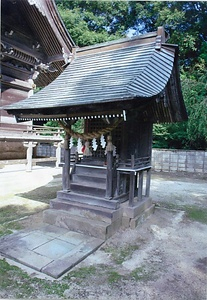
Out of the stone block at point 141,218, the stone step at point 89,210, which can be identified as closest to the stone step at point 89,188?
the stone step at point 89,210

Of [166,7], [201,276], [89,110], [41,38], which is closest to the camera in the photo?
[201,276]

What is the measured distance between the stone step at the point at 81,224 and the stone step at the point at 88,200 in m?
0.31

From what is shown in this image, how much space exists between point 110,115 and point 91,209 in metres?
1.86

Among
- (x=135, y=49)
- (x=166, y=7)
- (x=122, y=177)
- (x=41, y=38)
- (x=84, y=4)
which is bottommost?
(x=122, y=177)

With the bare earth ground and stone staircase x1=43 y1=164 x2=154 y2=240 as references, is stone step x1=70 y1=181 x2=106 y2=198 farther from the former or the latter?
the bare earth ground

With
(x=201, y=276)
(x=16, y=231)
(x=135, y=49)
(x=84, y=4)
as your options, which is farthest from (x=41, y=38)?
(x=84, y=4)

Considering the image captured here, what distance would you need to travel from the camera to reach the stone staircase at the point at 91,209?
165 inches

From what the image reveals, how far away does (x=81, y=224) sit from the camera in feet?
13.9

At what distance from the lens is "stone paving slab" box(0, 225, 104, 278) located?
3.09 meters

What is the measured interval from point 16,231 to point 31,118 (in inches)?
91.9

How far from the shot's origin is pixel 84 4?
18.6 m

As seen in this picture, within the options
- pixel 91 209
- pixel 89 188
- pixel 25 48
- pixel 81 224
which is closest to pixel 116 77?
pixel 89 188

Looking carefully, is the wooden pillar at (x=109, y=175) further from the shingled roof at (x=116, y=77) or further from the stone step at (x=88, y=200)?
the shingled roof at (x=116, y=77)

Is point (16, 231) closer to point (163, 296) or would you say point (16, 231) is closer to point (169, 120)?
point (163, 296)
